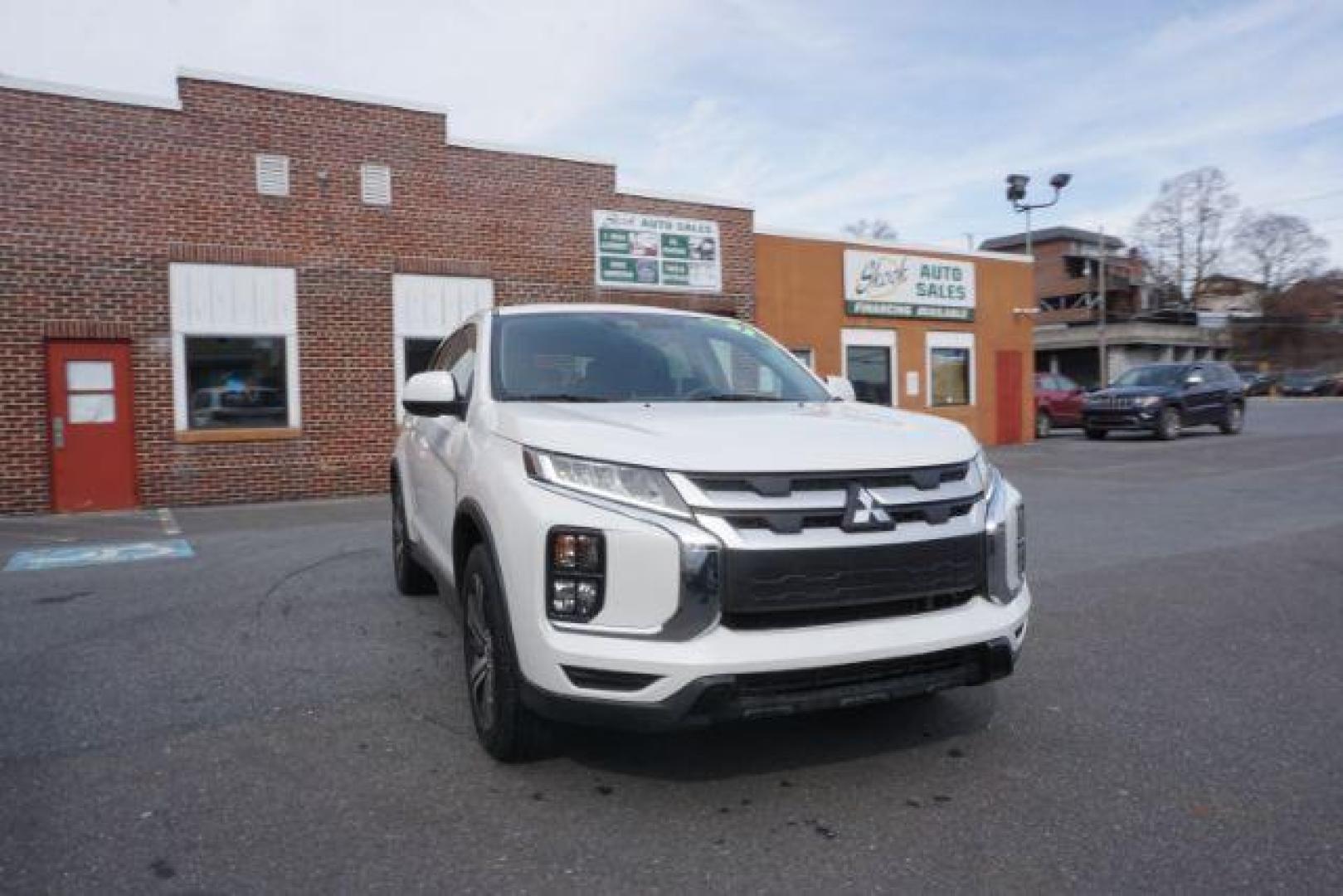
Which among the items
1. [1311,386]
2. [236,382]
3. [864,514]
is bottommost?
[864,514]

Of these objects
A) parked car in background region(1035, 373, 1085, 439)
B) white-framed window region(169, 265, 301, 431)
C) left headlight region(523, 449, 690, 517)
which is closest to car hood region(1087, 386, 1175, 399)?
parked car in background region(1035, 373, 1085, 439)

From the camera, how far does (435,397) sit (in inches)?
153

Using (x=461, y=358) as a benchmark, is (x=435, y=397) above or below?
below

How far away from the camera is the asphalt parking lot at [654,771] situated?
103 inches

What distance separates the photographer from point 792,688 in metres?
2.74

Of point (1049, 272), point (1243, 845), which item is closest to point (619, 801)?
point (1243, 845)

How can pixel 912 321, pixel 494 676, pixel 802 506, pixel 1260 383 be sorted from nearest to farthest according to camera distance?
pixel 802 506
pixel 494 676
pixel 912 321
pixel 1260 383

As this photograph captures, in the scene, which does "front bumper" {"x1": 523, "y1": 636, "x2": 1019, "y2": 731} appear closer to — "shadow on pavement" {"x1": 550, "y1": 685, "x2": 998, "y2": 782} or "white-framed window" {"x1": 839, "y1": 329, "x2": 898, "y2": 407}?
"shadow on pavement" {"x1": 550, "y1": 685, "x2": 998, "y2": 782}

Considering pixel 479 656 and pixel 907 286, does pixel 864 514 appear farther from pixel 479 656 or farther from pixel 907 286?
pixel 907 286

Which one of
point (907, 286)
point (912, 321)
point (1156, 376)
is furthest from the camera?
point (1156, 376)

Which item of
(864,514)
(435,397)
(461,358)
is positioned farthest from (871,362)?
(864,514)

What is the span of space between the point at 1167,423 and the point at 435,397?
21.0m

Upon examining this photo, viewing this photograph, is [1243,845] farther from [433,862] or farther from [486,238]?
[486,238]

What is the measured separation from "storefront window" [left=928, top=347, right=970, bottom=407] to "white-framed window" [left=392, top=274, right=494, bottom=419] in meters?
10.4
